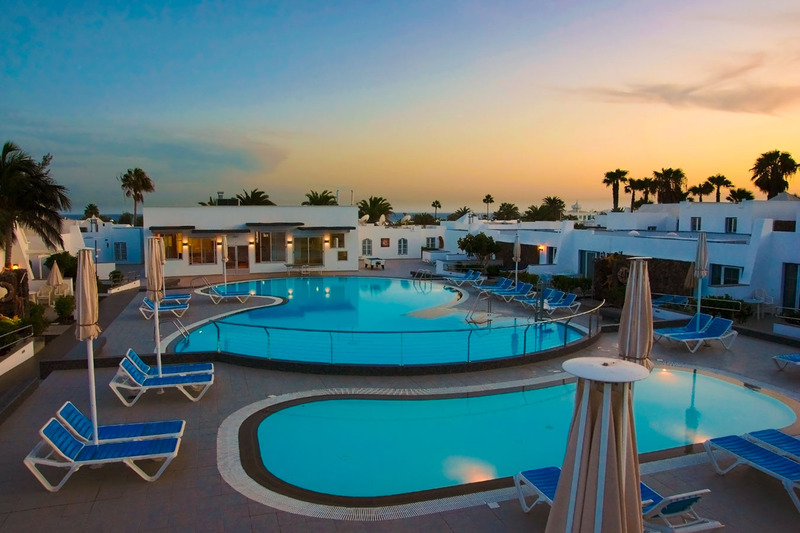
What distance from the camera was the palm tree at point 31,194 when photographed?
60.7ft

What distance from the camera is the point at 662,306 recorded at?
53.9 feet

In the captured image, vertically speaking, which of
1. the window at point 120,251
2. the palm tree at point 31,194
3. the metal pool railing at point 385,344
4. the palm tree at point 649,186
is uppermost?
the palm tree at point 649,186

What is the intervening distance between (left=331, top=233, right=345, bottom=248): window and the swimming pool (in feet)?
16.9

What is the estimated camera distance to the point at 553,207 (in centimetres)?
7006

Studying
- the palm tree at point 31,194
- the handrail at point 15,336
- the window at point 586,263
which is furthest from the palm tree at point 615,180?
the handrail at point 15,336

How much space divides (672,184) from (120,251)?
5061 cm


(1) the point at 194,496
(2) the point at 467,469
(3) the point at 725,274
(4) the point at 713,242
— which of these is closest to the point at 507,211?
(4) the point at 713,242

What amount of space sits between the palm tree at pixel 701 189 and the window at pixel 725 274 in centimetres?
4000

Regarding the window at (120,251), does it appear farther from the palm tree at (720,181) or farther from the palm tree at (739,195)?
the palm tree at (720,181)

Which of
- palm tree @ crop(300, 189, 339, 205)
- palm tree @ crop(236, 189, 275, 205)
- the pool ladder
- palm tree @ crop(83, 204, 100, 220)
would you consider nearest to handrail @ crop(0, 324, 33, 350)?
the pool ladder

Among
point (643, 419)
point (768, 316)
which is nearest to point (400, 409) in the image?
point (643, 419)

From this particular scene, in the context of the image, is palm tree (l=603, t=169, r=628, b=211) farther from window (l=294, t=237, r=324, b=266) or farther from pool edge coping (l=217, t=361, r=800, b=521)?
pool edge coping (l=217, t=361, r=800, b=521)

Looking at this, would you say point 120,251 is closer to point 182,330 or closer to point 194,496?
point 182,330

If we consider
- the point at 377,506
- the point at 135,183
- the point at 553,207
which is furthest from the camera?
the point at 553,207
